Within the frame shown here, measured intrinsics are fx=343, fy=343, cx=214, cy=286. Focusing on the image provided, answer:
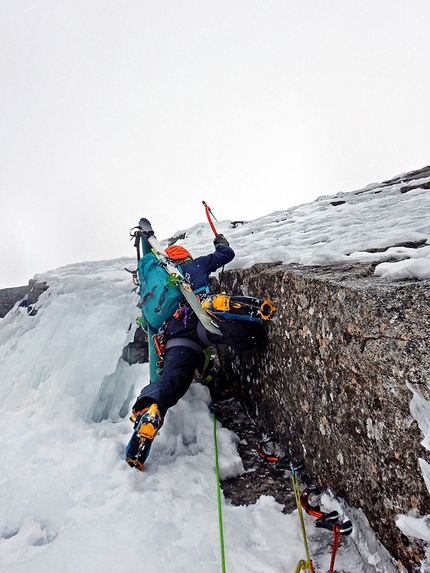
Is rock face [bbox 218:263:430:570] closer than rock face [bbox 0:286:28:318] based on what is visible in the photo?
Yes

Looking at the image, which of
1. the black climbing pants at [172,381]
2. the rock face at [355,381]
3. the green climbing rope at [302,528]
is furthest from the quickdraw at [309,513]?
the black climbing pants at [172,381]

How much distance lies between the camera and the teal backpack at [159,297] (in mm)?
3648

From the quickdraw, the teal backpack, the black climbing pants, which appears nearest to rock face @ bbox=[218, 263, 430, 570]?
the quickdraw

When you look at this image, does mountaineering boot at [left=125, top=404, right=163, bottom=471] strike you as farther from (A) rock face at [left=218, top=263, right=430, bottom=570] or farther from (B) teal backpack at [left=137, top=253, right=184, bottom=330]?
(B) teal backpack at [left=137, top=253, right=184, bottom=330]

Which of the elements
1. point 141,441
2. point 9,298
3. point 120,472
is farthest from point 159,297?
point 9,298

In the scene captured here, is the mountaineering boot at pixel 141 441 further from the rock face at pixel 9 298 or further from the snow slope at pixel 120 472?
the rock face at pixel 9 298

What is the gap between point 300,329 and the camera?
2.43 meters

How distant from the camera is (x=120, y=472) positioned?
2613 millimetres

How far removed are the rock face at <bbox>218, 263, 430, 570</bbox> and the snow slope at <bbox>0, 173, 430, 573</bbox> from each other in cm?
12

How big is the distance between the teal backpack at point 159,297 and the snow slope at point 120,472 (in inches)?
35.1

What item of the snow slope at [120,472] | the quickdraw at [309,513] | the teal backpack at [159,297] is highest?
the teal backpack at [159,297]

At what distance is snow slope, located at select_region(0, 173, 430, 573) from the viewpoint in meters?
1.90

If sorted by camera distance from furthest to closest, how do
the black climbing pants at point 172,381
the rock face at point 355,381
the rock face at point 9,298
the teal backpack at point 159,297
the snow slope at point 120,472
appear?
the rock face at point 9,298, the teal backpack at point 159,297, the black climbing pants at point 172,381, the snow slope at point 120,472, the rock face at point 355,381

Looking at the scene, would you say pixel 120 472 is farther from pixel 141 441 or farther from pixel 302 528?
pixel 302 528
